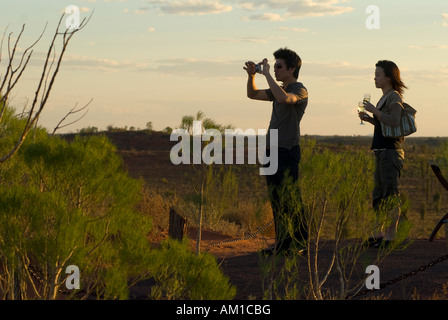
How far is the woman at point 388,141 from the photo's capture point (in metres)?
8.44

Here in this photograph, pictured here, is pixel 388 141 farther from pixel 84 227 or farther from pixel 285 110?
pixel 84 227

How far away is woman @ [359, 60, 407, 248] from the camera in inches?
332

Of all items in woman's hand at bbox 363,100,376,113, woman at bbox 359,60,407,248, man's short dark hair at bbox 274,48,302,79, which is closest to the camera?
man's short dark hair at bbox 274,48,302,79

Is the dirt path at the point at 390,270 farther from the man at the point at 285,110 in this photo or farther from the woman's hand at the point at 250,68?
the woman's hand at the point at 250,68

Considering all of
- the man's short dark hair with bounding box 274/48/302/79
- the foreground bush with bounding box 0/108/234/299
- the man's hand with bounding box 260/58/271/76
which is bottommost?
the foreground bush with bounding box 0/108/234/299

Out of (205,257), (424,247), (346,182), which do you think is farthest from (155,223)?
(205,257)

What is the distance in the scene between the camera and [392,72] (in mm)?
8617

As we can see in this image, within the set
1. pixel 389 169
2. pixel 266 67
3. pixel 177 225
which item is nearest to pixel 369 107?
pixel 389 169

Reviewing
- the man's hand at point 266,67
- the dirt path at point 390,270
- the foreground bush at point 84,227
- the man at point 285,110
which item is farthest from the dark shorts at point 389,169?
the foreground bush at point 84,227

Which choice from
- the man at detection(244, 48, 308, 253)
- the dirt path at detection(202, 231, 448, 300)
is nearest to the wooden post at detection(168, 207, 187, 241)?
the dirt path at detection(202, 231, 448, 300)

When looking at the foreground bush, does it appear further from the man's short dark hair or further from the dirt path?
the man's short dark hair

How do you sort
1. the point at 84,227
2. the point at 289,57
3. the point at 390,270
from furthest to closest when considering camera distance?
the point at 390,270, the point at 289,57, the point at 84,227

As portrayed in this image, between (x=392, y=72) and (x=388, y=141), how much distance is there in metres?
0.76
